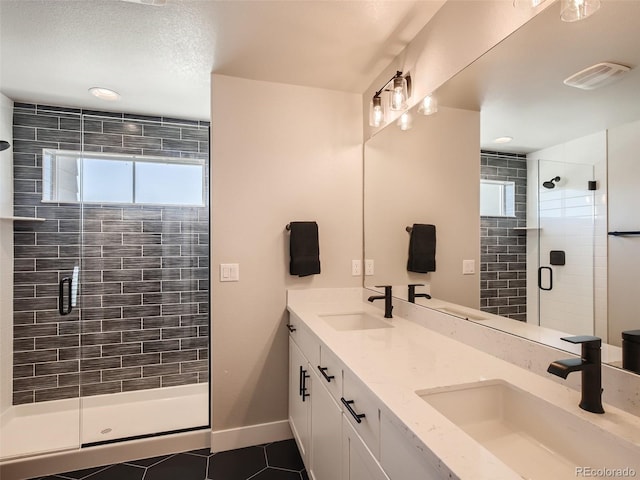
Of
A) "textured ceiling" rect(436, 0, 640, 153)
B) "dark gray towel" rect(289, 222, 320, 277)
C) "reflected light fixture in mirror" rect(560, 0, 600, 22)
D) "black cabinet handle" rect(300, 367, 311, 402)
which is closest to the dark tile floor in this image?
"black cabinet handle" rect(300, 367, 311, 402)

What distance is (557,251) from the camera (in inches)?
43.8

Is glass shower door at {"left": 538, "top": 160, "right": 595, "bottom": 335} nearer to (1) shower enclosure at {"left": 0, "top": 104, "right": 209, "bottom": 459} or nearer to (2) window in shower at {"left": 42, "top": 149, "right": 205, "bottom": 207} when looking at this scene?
(1) shower enclosure at {"left": 0, "top": 104, "right": 209, "bottom": 459}

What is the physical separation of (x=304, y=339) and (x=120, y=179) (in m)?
2.13

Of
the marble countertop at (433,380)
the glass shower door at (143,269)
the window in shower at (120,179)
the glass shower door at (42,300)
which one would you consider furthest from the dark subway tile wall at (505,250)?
the glass shower door at (42,300)

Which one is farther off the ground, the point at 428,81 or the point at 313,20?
the point at 313,20

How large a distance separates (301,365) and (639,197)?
1620 millimetres

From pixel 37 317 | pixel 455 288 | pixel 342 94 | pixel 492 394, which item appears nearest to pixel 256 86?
pixel 342 94

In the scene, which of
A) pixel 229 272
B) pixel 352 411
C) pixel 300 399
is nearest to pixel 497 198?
pixel 352 411

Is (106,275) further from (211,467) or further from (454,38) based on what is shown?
(454,38)

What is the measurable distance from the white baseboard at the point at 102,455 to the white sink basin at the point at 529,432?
1847 millimetres

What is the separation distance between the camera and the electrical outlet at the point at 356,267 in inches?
94.6

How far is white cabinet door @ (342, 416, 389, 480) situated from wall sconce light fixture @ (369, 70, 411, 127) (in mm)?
1640

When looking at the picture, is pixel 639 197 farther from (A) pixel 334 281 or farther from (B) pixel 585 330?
(A) pixel 334 281

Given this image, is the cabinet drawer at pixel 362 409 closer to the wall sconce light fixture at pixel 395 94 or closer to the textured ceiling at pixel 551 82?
the textured ceiling at pixel 551 82
